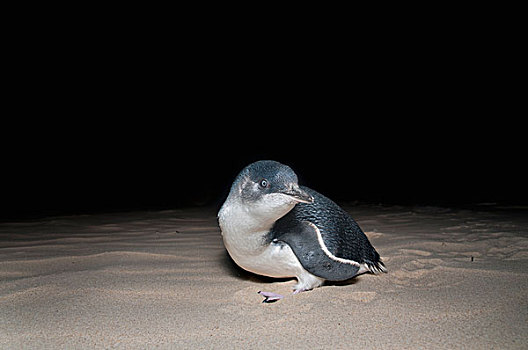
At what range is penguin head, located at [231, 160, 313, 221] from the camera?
196 centimetres

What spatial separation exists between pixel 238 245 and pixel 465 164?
1384 centimetres

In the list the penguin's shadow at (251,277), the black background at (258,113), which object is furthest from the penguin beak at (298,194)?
the black background at (258,113)

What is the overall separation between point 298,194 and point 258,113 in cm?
1268

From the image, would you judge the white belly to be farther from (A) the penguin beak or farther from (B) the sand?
(A) the penguin beak

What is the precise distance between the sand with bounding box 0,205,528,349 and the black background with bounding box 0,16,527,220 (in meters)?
7.38

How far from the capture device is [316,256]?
2111 mm

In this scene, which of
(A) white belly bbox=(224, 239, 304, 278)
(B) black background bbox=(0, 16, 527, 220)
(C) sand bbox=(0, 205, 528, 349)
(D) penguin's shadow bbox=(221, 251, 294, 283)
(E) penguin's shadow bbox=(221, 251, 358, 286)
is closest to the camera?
(C) sand bbox=(0, 205, 528, 349)

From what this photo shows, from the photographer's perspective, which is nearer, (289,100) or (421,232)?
(421,232)

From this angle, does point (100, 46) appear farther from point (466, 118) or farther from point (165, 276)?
point (466, 118)

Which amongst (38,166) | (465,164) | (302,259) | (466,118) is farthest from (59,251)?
(466,118)

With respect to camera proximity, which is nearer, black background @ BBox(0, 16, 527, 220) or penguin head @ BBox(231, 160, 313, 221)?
penguin head @ BBox(231, 160, 313, 221)

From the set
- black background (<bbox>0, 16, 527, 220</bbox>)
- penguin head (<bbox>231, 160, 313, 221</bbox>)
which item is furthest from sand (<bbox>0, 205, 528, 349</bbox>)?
black background (<bbox>0, 16, 527, 220</bbox>)

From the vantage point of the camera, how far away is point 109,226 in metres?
4.85

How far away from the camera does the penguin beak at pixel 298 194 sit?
1.92 m
